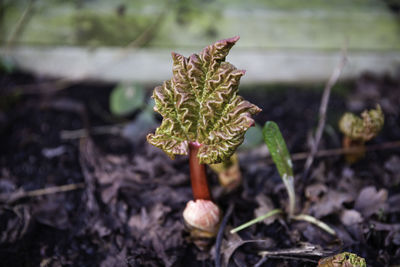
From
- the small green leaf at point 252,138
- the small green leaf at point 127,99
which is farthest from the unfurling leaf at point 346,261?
the small green leaf at point 127,99

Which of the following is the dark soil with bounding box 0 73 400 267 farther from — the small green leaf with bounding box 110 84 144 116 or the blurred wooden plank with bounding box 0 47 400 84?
the blurred wooden plank with bounding box 0 47 400 84

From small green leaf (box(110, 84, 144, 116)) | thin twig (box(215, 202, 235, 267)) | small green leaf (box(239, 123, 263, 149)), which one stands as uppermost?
small green leaf (box(110, 84, 144, 116))

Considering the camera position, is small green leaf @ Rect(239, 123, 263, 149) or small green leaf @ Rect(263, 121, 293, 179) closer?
small green leaf @ Rect(263, 121, 293, 179)

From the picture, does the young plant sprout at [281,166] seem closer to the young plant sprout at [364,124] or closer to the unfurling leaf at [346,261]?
the unfurling leaf at [346,261]

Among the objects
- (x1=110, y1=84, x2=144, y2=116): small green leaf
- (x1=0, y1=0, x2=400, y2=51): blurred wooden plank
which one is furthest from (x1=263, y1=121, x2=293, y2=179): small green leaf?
(x1=0, y1=0, x2=400, y2=51): blurred wooden plank

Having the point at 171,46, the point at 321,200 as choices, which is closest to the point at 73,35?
the point at 171,46

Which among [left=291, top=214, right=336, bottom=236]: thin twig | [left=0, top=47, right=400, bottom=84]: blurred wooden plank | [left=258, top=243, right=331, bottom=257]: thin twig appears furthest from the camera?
[left=0, top=47, right=400, bottom=84]: blurred wooden plank
